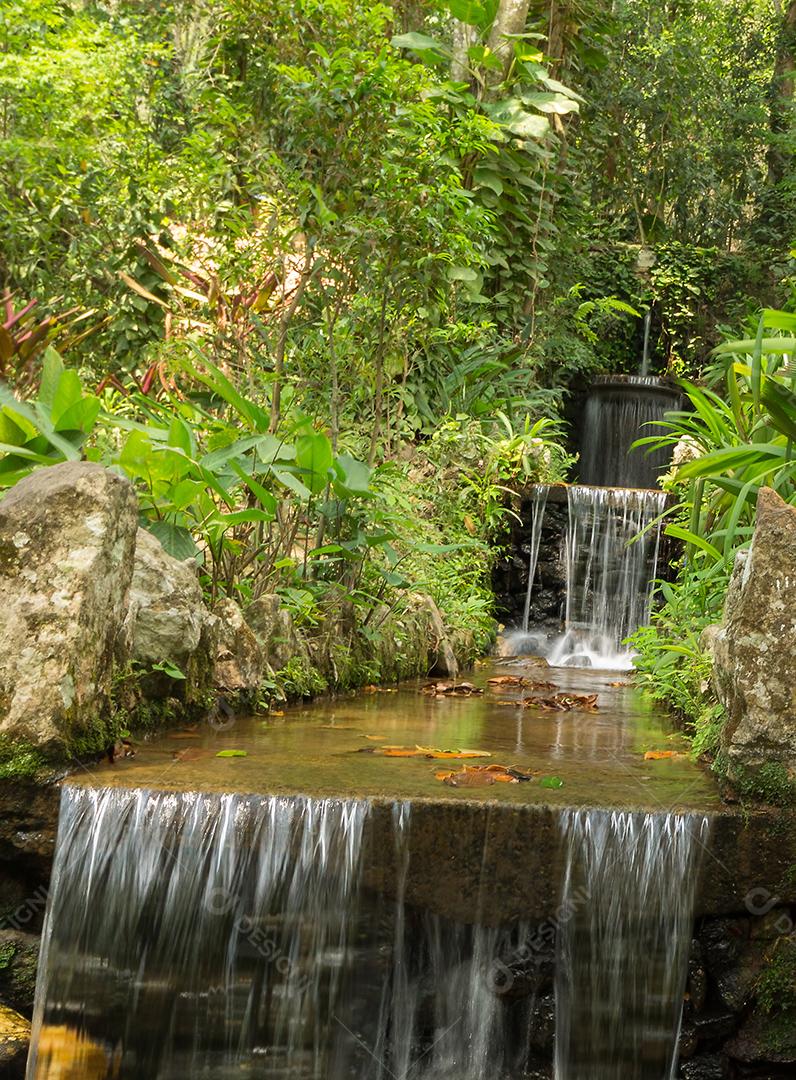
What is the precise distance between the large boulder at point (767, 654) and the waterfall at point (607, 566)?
594cm

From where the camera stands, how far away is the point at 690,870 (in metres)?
3.54

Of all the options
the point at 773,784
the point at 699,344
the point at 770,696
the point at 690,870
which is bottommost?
the point at 690,870

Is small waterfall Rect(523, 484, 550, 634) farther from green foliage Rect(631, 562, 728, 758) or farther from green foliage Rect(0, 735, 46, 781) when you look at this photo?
green foliage Rect(0, 735, 46, 781)

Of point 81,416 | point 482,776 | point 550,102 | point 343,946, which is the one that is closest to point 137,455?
point 81,416

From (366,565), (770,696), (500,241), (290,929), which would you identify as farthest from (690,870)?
(500,241)

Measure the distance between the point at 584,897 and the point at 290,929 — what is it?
0.91 m

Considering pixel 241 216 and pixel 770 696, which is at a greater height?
pixel 241 216

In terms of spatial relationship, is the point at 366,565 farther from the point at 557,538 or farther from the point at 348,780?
the point at 557,538

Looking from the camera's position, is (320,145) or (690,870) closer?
(690,870)

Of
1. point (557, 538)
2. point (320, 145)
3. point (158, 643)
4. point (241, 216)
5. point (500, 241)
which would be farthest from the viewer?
point (500, 241)

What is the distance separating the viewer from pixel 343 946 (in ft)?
11.5

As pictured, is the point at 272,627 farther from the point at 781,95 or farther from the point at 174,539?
the point at 781,95

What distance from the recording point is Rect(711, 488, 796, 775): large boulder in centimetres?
372

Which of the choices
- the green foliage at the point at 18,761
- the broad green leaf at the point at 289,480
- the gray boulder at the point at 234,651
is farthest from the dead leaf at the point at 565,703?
the green foliage at the point at 18,761
